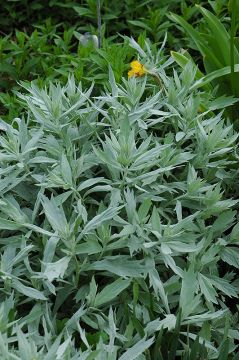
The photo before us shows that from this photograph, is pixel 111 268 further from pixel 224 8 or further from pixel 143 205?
pixel 224 8

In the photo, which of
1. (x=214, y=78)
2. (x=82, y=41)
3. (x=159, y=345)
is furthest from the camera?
(x=82, y=41)

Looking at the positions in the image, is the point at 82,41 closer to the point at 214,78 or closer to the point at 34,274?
the point at 214,78

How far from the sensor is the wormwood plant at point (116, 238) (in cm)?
199

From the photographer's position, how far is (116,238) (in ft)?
7.12

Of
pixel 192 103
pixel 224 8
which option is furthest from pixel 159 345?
pixel 224 8

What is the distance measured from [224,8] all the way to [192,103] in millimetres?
1459

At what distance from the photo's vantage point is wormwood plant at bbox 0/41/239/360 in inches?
78.4

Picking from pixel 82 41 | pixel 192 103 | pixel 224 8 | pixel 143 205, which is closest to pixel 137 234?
pixel 143 205

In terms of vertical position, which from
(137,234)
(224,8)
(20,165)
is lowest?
(224,8)

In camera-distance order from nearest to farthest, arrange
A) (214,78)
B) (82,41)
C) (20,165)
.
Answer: (20,165), (214,78), (82,41)

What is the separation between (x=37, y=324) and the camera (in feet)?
6.62

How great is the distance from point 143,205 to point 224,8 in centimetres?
199

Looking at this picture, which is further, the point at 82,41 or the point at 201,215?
the point at 82,41

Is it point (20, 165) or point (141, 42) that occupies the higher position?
point (20, 165)
